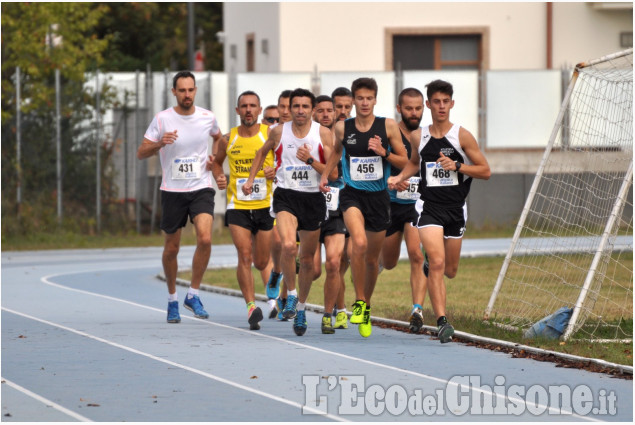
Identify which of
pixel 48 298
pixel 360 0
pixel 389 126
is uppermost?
pixel 360 0

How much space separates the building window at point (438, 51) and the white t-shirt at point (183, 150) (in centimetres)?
2012

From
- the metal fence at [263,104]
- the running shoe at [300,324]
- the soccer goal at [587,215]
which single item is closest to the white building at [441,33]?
the metal fence at [263,104]

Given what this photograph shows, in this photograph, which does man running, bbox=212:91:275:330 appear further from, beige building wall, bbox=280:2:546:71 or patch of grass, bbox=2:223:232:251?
beige building wall, bbox=280:2:546:71

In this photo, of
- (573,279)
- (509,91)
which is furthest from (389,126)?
(509,91)

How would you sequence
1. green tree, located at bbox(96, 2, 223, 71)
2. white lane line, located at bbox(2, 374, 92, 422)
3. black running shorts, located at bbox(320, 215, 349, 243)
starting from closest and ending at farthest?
white lane line, located at bbox(2, 374, 92, 422) < black running shorts, located at bbox(320, 215, 349, 243) < green tree, located at bbox(96, 2, 223, 71)

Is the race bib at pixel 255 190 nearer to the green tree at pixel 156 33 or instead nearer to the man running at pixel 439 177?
the man running at pixel 439 177

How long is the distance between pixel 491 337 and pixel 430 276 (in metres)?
0.74

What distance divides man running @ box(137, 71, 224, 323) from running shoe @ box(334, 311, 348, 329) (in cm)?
155

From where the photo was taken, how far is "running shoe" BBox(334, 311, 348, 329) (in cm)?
1313

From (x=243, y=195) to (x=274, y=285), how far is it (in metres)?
1.21

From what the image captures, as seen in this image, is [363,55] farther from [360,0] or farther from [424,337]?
[424,337]

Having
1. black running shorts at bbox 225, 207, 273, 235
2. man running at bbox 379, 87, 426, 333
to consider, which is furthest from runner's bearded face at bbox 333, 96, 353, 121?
black running shorts at bbox 225, 207, 273, 235

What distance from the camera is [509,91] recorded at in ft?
99.3

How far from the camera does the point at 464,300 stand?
53.8 feet
